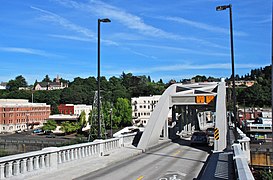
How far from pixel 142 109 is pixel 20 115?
125 feet

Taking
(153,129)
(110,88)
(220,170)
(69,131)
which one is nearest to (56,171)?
(220,170)

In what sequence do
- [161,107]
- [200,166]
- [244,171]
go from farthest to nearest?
[161,107], [200,166], [244,171]

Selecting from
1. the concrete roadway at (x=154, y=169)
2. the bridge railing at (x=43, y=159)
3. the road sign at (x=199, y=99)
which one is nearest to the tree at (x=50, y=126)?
the road sign at (x=199, y=99)

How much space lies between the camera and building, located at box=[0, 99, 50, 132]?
280 feet

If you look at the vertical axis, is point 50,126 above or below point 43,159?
below

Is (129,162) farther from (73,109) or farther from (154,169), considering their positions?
(73,109)

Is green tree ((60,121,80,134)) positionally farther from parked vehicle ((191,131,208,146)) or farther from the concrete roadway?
the concrete roadway

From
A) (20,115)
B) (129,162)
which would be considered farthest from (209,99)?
(20,115)

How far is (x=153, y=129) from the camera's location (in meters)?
22.4

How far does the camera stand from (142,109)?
10200 centimetres

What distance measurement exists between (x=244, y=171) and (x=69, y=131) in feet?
246

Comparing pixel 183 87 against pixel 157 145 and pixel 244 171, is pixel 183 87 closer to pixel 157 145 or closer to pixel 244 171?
pixel 157 145

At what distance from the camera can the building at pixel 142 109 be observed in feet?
328

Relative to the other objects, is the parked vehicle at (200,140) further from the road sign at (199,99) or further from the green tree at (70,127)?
the green tree at (70,127)
